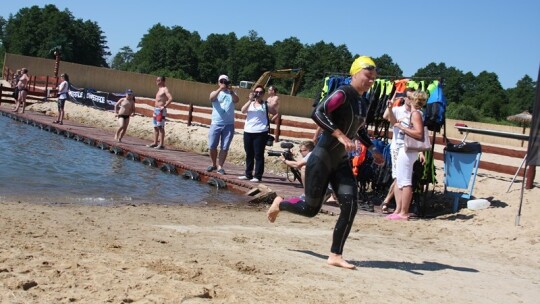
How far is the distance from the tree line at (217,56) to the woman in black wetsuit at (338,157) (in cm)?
7712

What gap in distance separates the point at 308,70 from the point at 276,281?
106 meters

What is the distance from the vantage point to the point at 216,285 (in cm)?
466

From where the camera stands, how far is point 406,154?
972 centimetres

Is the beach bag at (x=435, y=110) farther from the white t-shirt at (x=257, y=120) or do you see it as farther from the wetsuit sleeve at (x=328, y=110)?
the wetsuit sleeve at (x=328, y=110)

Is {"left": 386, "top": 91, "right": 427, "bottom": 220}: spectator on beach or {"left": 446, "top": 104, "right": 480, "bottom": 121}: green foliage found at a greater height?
{"left": 446, "top": 104, "right": 480, "bottom": 121}: green foliage

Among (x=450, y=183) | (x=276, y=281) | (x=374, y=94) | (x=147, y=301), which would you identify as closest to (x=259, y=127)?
(x=374, y=94)

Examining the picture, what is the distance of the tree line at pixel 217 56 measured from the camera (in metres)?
93.9

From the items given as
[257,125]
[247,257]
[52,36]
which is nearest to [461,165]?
[257,125]

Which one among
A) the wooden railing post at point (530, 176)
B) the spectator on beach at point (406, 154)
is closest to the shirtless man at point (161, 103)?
the spectator on beach at point (406, 154)

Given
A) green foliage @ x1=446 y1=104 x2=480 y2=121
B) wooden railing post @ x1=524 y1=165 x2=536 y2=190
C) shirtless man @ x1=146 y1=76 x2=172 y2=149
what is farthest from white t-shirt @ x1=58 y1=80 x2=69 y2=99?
green foliage @ x1=446 y1=104 x2=480 y2=121

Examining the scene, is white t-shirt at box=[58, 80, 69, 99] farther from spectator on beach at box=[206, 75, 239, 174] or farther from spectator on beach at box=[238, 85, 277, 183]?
spectator on beach at box=[238, 85, 277, 183]

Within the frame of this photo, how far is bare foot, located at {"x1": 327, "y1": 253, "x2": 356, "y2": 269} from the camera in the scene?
5.86 m

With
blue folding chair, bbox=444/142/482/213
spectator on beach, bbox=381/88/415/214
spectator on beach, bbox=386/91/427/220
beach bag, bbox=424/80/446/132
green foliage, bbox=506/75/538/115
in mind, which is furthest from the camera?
green foliage, bbox=506/75/538/115

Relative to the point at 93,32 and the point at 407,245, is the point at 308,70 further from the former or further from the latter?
the point at 407,245
